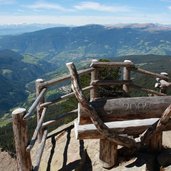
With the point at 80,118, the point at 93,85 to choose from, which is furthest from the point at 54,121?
the point at 80,118

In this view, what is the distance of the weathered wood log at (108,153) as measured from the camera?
7875mm

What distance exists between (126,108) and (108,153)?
1.18 m

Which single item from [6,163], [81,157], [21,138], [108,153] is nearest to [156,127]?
[108,153]

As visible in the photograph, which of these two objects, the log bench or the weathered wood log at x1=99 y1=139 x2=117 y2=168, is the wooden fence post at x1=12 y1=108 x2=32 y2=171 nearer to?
the log bench

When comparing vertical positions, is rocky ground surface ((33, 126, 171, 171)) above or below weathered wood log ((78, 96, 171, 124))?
below

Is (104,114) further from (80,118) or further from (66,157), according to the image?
(66,157)

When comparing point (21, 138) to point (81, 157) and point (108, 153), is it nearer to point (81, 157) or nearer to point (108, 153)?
point (108, 153)

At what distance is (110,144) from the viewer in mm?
7875

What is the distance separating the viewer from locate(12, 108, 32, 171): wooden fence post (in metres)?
6.68

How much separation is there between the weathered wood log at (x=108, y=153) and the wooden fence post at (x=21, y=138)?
1.97 metres

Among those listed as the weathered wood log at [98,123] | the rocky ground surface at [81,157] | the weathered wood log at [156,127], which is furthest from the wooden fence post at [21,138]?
the weathered wood log at [156,127]

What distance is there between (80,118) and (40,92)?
2872 mm

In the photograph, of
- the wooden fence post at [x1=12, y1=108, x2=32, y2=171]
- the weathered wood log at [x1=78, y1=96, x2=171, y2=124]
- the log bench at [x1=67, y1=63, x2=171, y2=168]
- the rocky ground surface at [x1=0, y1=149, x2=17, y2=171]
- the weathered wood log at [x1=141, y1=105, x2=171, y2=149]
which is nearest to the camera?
the wooden fence post at [x1=12, y1=108, x2=32, y2=171]

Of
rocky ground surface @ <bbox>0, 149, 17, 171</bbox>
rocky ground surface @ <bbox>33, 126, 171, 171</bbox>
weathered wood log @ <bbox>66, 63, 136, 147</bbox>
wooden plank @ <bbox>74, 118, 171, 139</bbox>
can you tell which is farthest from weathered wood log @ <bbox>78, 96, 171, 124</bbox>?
rocky ground surface @ <bbox>0, 149, 17, 171</bbox>
